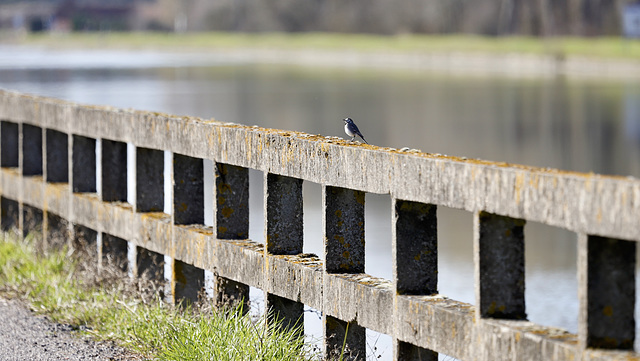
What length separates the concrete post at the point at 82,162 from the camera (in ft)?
29.0

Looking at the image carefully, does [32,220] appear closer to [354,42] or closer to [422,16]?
[354,42]

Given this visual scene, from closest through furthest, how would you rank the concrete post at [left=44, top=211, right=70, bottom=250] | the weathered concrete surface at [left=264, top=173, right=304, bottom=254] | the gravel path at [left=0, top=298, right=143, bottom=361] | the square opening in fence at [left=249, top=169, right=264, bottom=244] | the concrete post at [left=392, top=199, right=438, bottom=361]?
the concrete post at [left=392, top=199, right=438, bottom=361]
the weathered concrete surface at [left=264, top=173, right=304, bottom=254]
the gravel path at [left=0, top=298, right=143, bottom=361]
the concrete post at [left=44, top=211, right=70, bottom=250]
the square opening in fence at [left=249, top=169, right=264, bottom=244]

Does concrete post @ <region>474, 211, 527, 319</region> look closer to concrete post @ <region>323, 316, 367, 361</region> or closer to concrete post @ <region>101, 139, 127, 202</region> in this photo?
concrete post @ <region>323, 316, 367, 361</region>

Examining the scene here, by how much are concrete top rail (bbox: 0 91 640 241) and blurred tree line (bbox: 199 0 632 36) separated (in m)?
75.0

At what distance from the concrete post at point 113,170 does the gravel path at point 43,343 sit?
3.99 feet

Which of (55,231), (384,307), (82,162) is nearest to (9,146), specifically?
(55,231)

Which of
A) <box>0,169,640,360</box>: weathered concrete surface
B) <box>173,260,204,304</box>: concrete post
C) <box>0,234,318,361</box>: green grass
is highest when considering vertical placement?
<box>0,169,640,360</box>: weathered concrete surface

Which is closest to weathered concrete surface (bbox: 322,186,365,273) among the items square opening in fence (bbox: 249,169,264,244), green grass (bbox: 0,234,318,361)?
green grass (bbox: 0,234,318,361)

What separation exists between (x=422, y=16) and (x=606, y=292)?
9522cm

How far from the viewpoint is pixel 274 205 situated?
6.46 m

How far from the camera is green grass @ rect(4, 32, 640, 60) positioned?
66.2 meters

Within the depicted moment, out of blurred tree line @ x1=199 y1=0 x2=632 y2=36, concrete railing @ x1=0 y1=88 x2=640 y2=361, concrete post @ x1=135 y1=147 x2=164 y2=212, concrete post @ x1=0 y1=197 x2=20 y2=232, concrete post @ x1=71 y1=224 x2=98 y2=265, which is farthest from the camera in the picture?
blurred tree line @ x1=199 y1=0 x2=632 y2=36

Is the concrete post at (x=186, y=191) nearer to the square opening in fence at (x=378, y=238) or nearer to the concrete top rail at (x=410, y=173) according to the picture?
the concrete top rail at (x=410, y=173)

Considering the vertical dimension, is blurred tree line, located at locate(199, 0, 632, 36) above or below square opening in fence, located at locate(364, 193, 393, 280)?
above
